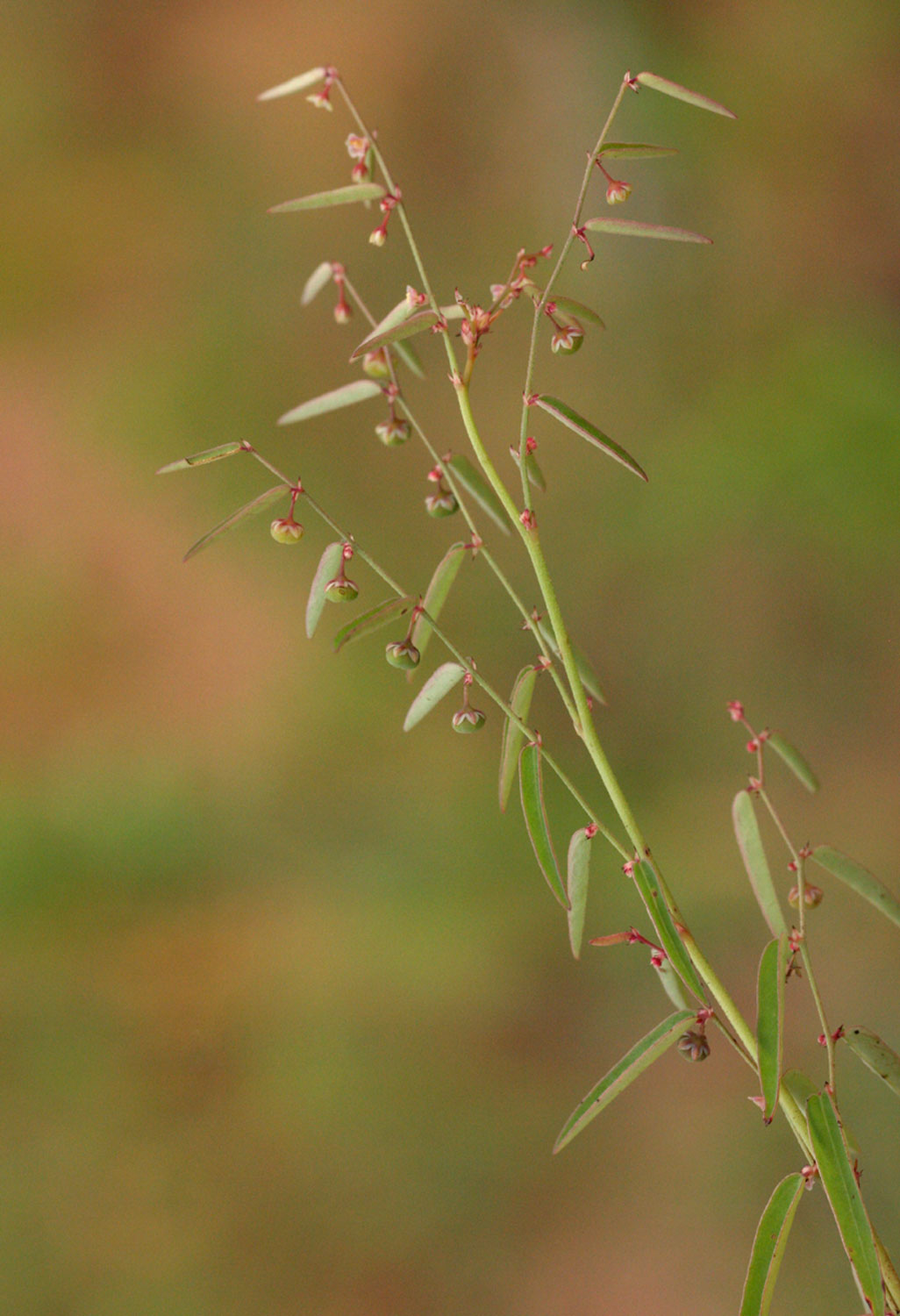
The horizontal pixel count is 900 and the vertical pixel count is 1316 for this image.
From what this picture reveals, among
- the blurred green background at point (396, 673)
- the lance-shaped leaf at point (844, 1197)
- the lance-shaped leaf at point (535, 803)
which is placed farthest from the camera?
the blurred green background at point (396, 673)

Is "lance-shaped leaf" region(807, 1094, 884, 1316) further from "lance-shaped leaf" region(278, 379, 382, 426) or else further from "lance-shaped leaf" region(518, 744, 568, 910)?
"lance-shaped leaf" region(278, 379, 382, 426)

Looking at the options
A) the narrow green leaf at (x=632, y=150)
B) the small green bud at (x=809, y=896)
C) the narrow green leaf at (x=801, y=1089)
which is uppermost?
the narrow green leaf at (x=632, y=150)

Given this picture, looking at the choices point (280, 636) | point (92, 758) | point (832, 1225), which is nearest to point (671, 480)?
point (280, 636)

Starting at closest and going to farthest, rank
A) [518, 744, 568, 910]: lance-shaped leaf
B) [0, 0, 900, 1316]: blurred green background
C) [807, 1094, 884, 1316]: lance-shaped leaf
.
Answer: [807, 1094, 884, 1316]: lance-shaped leaf < [518, 744, 568, 910]: lance-shaped leaf < [0, 0, 900, 1316]: blurred green background

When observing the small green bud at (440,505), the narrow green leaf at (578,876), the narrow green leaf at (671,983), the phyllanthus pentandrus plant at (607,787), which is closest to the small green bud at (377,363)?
the phyllanthus pentandrus plant at (607,787)

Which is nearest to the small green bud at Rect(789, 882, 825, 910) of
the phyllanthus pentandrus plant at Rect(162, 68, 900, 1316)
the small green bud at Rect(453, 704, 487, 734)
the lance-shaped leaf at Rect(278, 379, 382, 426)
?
the phyllanthus pentandrus plant at Rect(162, 68, 900, 1316)

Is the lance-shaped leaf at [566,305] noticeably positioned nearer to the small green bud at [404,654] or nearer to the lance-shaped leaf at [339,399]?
the lance-shaped leaf at [339,399]

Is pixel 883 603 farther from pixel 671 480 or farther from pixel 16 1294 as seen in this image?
pixel 16 1294
